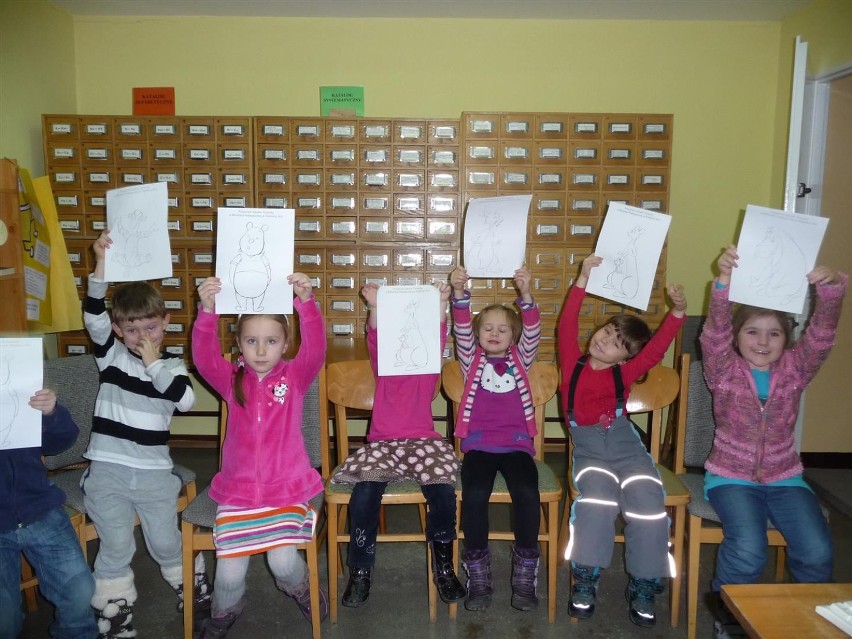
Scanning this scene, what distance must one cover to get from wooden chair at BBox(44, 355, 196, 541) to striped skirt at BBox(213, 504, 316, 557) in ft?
1.23

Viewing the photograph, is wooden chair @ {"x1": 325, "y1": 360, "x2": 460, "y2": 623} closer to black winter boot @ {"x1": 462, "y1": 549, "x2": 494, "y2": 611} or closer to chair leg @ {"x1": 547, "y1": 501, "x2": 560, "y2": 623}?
black winter boot @ {"x1": 462, "y1": 549, "x2": 494, "y2": 611}

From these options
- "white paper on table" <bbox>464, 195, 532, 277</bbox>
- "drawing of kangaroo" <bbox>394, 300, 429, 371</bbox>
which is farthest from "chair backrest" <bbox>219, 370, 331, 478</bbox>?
"white paper on table" <bbox>464, 195, 532, 277</bbox>

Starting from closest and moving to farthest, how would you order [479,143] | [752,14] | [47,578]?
[47,578] < [479,143] < [752,14]

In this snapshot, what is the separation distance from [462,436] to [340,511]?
1.92 feet

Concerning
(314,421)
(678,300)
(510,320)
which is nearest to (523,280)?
(510,320)

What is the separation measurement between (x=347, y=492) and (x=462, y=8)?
9.63ft

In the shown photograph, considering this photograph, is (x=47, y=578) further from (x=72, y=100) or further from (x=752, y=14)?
(x=752, y=14)

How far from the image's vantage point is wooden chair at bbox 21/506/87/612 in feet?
6.88

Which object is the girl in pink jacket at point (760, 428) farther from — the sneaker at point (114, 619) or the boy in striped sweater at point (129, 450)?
the sneaker at point (114, 619)

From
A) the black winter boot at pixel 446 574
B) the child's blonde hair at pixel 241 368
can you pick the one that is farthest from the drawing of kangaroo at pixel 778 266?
the child's blonde hair at pixel 241 368

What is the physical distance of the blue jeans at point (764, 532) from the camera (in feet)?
6.52

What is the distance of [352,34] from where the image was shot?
3.82 meters

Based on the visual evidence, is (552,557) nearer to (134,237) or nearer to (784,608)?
(784,608)

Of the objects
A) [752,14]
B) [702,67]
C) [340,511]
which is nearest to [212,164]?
[340,511]
